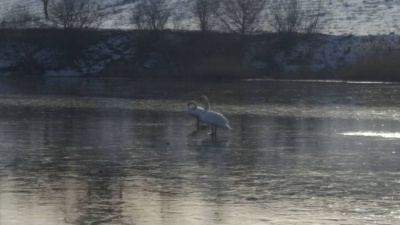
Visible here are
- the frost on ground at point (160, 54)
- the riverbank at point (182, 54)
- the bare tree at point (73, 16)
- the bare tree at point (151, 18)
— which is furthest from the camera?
the bare tree at point (73, 16)

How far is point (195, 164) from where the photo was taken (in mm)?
15445

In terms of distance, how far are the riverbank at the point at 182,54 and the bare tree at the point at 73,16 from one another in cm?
110

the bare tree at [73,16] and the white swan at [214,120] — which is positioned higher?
the bare tree at [73,16]

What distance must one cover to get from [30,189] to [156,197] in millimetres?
1867

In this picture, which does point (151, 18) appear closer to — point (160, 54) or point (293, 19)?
point (160, 54)

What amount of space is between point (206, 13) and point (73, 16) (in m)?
9.17

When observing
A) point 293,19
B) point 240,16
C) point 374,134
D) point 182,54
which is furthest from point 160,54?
point 374,134

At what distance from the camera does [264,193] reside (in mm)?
12562

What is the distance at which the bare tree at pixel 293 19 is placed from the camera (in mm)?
59812

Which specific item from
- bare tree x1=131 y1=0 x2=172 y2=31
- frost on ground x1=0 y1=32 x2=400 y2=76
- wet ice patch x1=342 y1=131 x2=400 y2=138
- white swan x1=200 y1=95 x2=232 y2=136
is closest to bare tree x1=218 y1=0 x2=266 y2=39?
frost on ground x1=0 y1=32 x2=400 y2=76

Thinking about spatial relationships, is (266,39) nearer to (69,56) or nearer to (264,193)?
(69,56)

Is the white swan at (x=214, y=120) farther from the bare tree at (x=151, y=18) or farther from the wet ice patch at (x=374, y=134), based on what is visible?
the bare tree at (x=151, y=18)

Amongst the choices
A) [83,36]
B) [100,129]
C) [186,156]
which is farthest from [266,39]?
[186,156]

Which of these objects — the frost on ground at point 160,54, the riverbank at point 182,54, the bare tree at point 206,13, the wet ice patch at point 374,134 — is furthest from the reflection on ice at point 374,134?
the bare tree at point 206,13
